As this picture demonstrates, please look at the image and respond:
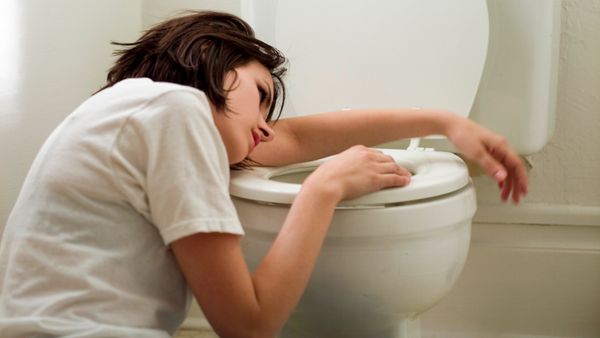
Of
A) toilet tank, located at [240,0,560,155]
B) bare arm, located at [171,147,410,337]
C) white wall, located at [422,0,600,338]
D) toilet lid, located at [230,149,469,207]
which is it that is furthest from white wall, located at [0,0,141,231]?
white wall, located at [422,0,600,338]

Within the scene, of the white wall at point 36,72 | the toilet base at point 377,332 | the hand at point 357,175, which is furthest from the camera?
the white wall at point 36,72

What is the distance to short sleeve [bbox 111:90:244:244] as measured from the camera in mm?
699

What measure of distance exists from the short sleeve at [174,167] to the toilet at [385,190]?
0.48 feet

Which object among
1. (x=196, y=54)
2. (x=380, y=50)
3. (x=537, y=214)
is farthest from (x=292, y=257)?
(x=537, y=214)

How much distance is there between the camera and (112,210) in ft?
2.41

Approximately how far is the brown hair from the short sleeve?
0.12m

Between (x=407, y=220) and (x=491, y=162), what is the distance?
18cm

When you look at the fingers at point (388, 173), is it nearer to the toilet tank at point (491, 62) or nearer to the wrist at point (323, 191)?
the wrist at point (323, 191)

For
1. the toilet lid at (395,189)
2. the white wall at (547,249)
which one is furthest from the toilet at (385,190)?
the white wall at (547,249)

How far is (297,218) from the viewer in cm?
78

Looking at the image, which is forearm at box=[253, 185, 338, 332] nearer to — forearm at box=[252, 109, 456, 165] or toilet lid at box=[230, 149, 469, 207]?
toilet lid at box=[230, 149, 469, 207]

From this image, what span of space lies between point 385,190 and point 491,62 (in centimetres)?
51

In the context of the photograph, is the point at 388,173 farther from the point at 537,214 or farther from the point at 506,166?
the point at 537,214

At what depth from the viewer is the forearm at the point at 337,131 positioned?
1.04m
